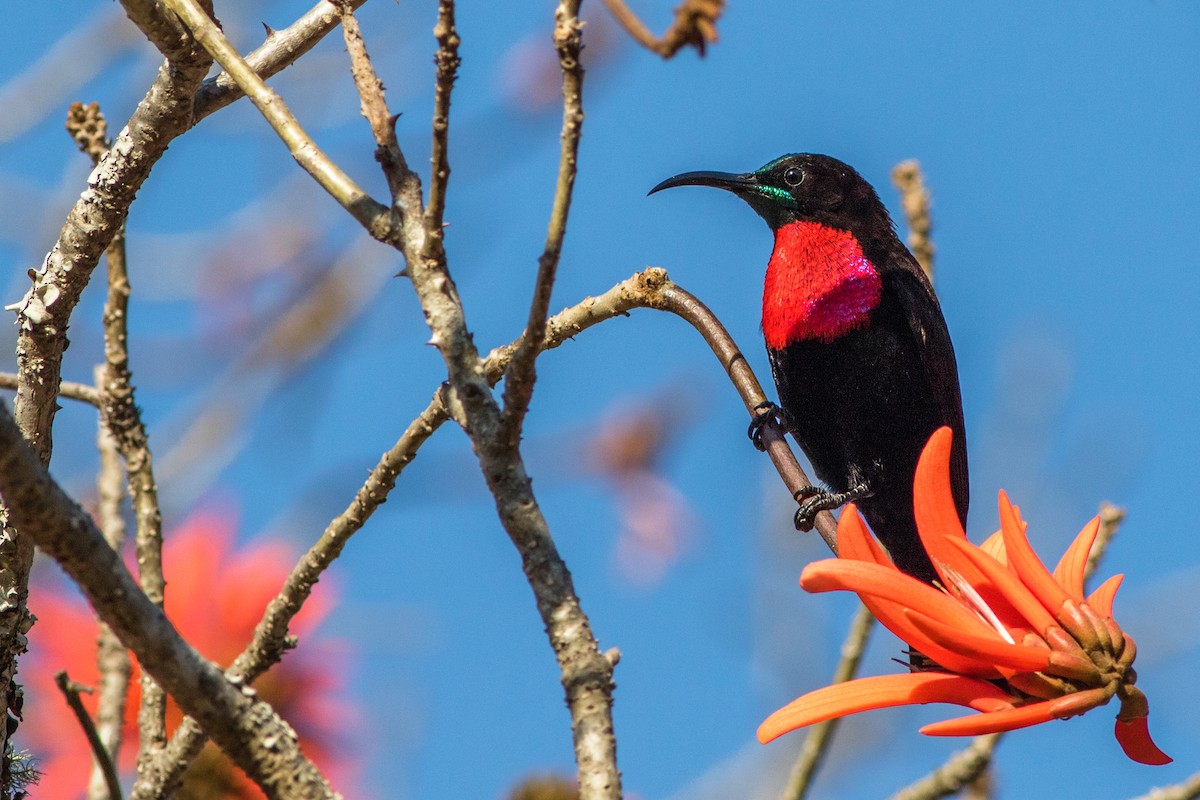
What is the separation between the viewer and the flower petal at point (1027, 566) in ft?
5.14

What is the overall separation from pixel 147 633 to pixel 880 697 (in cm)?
77

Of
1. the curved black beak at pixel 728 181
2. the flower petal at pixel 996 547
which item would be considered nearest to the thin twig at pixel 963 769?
the flower petal at pixel 996 547

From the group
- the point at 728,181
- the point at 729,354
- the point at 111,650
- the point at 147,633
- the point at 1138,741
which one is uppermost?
the point at 728,181

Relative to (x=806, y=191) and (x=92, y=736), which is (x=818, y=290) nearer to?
(x=806, y=191)

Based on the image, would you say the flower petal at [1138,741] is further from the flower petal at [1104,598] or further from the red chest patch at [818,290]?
the red chest patch at [818,290]

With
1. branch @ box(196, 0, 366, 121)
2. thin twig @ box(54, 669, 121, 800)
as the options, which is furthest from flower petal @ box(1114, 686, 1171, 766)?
branch @ box(196, 0, 366, 121)

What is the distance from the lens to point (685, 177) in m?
3.78

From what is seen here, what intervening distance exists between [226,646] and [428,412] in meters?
1.45

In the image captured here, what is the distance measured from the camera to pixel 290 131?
147 centimetres

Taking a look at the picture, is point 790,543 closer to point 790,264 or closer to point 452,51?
point 790,264

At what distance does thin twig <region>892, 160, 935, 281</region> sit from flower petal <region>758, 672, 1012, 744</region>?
60.3 inches

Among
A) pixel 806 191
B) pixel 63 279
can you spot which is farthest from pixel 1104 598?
pixel 806 191

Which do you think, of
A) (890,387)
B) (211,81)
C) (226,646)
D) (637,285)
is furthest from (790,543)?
(211,81)

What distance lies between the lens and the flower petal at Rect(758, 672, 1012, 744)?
1.46 m
